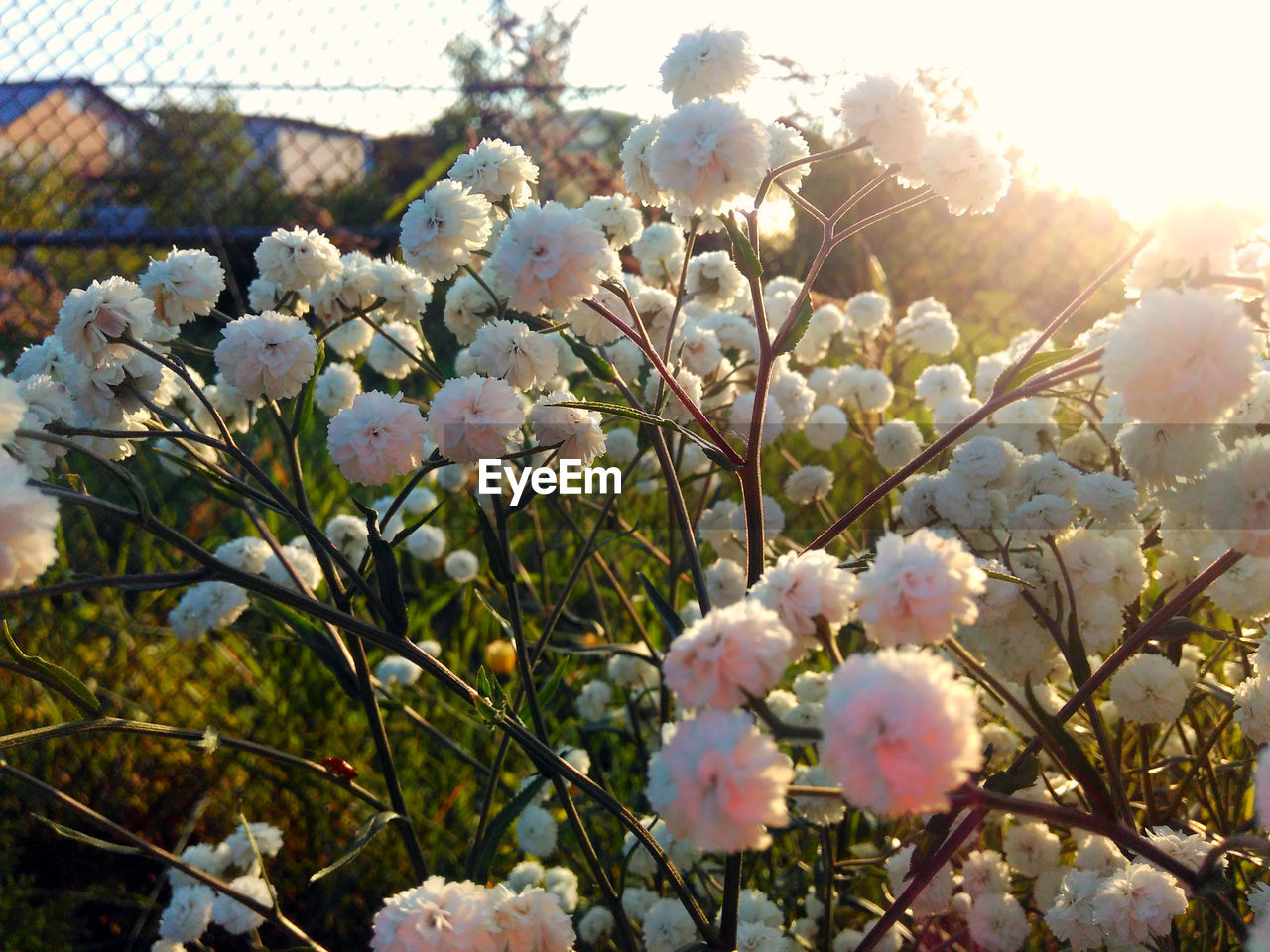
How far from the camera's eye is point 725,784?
0.56 metres

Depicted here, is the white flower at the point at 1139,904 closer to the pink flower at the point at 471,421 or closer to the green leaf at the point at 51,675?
the pink flower at the point at 471,421

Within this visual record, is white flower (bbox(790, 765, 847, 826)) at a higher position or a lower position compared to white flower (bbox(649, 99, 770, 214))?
lower

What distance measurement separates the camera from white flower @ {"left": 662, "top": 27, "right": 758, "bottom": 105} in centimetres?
112

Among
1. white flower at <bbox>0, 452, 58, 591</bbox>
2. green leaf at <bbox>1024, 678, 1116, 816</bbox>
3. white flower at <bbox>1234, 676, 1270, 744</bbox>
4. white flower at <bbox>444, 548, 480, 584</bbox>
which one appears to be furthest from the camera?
white flower at <bbox>444, 548, 480, 584</bbox>

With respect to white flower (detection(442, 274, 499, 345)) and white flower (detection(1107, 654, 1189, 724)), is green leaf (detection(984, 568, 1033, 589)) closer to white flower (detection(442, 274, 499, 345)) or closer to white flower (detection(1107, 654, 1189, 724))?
white flower (detection(1107, 654, 1189, 724))

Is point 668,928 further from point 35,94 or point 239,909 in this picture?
point 35,94

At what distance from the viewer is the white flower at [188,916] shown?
137cm

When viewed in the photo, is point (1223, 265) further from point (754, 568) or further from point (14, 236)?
point (14, 236)

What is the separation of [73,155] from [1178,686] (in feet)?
19.0

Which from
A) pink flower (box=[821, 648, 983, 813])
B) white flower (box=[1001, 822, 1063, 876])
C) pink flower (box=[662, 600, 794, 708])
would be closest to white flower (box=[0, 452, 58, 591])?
pink flower (box=[662, 600, 794, 708])

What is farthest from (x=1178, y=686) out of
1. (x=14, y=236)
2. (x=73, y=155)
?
(x=73, y=155)

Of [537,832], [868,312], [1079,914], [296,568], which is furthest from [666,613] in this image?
[868,312]

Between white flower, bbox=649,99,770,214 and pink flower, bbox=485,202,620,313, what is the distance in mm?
94

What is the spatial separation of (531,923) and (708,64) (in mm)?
928
